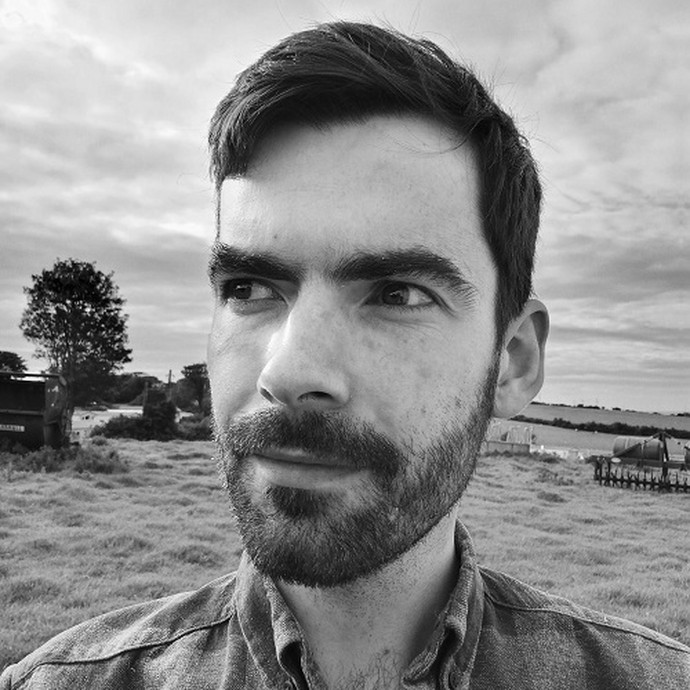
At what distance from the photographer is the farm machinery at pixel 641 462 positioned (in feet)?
73.5

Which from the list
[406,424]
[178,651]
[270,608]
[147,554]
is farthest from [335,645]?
[147,554]

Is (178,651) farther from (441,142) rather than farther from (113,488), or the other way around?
(113,488)

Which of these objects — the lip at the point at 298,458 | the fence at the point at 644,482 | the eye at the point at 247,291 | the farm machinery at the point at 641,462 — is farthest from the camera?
the farm machinery at the point at 641,462

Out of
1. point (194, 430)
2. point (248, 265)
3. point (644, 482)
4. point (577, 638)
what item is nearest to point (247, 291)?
point (248, 265)

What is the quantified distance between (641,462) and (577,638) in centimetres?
2440

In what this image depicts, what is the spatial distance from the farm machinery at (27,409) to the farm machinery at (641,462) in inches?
662

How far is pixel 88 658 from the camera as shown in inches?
70.4

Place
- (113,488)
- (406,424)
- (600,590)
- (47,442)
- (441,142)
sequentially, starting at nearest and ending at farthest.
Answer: (406,424)
(441,142)
(600,590)
(113,488)
(47,442)

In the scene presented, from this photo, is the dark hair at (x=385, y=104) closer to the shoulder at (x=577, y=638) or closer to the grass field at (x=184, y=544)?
the shoulder at (x=577, y=638)

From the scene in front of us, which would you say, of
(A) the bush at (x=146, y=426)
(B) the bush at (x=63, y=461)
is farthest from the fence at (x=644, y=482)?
(A) the bush at (x=146, y=426)

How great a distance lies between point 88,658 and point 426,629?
35.0 inches

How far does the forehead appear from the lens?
5.46 feet

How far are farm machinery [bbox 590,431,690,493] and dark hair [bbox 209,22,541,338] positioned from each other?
877 inches

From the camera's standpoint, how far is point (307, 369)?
4.84 feet
